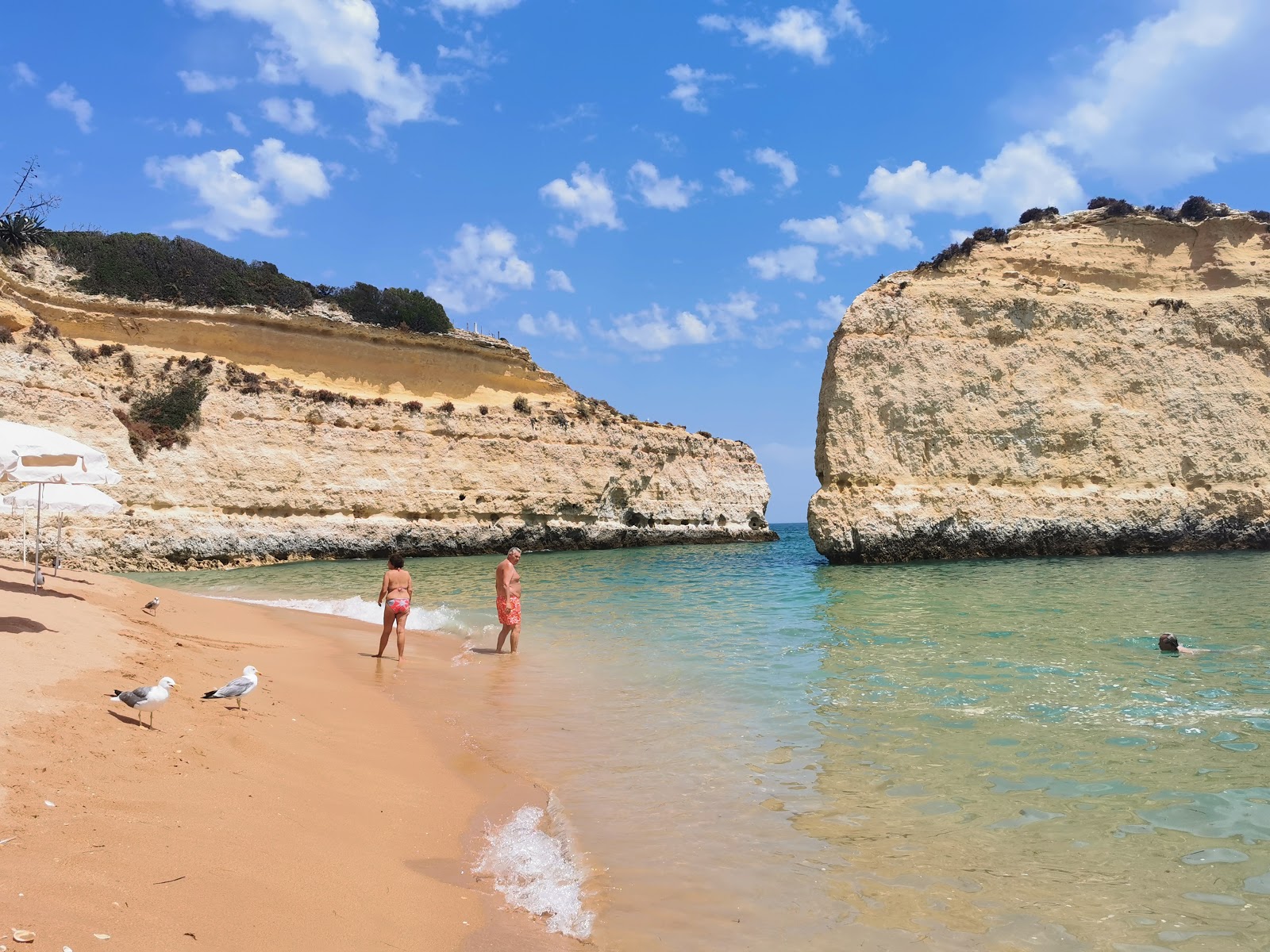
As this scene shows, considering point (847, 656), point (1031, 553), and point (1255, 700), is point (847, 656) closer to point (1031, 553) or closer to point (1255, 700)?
point (1255, 700)

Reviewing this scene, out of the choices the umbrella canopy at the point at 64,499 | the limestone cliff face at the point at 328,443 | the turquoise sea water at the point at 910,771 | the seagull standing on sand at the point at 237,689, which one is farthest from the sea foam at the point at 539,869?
the limestone cliff face at the point at 328,443

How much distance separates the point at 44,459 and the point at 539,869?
9107 millimetres

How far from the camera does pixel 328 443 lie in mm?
31250

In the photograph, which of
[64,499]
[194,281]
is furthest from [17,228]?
[194,281]

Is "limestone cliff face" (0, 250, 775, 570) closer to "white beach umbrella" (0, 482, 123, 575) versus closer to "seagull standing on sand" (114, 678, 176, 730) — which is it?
"white beach umbrella" (0, 482, 123, 575)

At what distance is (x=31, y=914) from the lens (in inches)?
94.3

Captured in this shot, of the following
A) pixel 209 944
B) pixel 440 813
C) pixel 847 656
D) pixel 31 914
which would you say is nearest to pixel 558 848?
pixel 440 813

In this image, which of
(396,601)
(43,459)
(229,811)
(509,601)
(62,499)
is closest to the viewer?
(229,811)

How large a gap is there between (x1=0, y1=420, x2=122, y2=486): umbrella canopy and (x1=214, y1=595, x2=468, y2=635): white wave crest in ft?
16.9

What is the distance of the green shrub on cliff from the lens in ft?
111

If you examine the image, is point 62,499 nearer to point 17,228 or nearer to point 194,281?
point 17,228

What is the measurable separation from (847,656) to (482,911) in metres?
6.91

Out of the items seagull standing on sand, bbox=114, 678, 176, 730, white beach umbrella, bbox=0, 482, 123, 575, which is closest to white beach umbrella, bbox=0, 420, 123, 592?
white beach umbrella, bbox=0, 482, 123, 575

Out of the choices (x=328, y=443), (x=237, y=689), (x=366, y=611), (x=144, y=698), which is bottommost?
(x=366, y=611)
